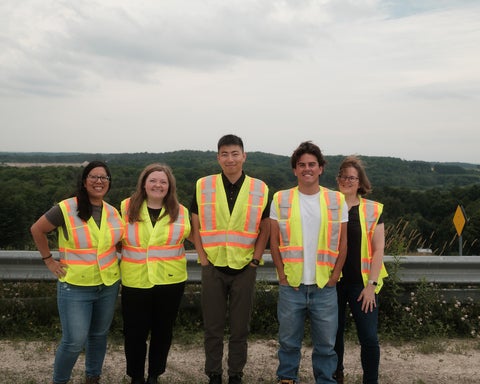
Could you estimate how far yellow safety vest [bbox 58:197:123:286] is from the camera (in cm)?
331

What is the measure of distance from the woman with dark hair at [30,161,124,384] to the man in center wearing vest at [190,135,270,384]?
2.20 ft

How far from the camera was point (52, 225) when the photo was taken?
330 centimetres

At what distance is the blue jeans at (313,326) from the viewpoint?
131 inches

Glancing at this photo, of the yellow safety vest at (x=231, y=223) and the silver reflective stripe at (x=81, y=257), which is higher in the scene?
the yellow safety vest at (x=231, y=223)

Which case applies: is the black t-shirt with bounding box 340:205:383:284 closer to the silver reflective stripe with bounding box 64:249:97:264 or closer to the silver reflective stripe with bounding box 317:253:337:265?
the silver reflective stripe with bounding box 317:253:337:265

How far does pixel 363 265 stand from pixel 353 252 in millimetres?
118

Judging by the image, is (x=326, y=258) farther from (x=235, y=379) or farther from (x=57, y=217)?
(x=57, y=217)

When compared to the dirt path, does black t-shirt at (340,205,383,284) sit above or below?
above

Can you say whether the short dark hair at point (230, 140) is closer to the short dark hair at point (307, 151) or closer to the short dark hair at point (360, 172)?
the short dark hair at point (307, 151)

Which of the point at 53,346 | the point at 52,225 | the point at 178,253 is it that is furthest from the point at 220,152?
the point at 53,346

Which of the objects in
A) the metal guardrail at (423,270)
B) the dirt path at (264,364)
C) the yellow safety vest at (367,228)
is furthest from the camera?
the metal guardrail at (423,270)

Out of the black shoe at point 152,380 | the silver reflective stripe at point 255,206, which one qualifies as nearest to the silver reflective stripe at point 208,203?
the silver reflective stripe at point 255,206

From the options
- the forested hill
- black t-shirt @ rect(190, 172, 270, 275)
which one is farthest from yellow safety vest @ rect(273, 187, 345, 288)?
the forested hill

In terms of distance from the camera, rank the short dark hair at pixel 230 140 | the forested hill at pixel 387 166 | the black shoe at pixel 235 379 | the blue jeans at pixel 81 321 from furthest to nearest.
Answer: the forested hill at pixel 387 166 < the black shoe at pixel 235 379 < the short dark hair at pixel 230 140 < the blue jeans at pixel 81 321
